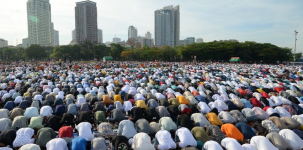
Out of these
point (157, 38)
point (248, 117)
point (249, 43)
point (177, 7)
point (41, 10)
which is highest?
point (177, 7)

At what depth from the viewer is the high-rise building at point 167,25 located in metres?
116

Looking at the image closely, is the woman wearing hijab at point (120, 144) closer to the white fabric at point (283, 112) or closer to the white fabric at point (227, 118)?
the white fabric at point (227, 118)

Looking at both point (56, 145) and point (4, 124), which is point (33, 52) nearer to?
point (4, 124)

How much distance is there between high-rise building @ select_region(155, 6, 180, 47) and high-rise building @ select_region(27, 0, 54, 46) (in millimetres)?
53799

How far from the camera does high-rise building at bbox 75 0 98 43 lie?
98.6m

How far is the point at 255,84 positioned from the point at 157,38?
4241 inches

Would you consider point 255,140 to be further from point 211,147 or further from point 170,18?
point 170,18

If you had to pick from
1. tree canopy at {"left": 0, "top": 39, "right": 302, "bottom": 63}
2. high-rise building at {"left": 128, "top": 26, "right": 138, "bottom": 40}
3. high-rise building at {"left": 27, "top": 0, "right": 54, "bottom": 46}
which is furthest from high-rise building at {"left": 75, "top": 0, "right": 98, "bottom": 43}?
high-rise building at {"left": 128, "top": 26, "right": 138, "bottom": 40}

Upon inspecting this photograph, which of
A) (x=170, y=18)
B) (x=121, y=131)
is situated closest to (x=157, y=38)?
(x=170, y=18)

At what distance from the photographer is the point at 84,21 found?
3883 inches

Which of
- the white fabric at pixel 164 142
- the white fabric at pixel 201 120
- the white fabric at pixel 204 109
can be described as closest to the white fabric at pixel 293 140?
the white fabric at pixel 201 120

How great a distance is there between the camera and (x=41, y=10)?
88.4 meters

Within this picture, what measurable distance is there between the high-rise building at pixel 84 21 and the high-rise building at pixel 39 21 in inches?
476

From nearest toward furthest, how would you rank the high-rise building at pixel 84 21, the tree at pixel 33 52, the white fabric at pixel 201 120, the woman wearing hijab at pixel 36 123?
the woman wearing hijab at pixel 36 123
the white fabric at pixel 201 120
the tree at pixel 33 52
the high-rise building at pixel 84 21
